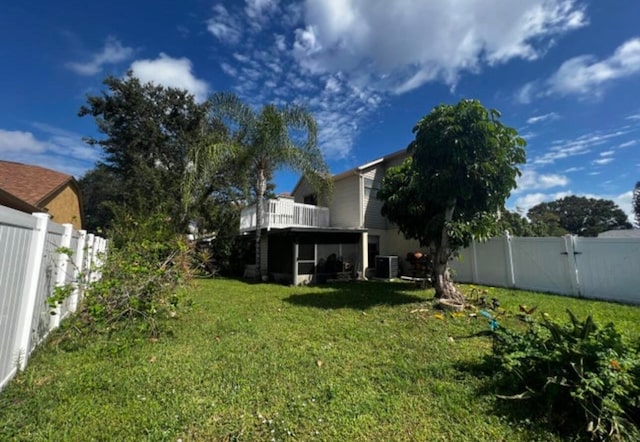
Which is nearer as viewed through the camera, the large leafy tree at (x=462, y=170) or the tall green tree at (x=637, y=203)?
the large leafy tree at (x=462, y=170)

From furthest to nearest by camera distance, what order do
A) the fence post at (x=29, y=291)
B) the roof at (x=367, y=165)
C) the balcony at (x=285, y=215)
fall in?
the roof at (x=367, y=165)
the balcony at (x=285, y=215)
the fence post at (x=29, y=291)

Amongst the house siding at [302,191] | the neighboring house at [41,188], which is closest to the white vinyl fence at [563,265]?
the house siding at [302,191]

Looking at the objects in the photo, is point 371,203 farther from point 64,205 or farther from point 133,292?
point 64,205

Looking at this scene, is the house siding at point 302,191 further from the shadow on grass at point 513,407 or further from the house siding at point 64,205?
the shadow on grass at point 513,407

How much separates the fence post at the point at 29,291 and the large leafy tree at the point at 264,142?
8735 millimetres

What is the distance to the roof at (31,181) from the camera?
9.97 metres

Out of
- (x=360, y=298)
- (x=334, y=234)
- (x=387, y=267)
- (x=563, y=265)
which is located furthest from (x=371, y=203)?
(x=563, y=265)

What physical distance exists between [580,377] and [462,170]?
4982 mm

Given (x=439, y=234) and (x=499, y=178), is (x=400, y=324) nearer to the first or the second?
(x=439, y=234)

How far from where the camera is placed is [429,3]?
6383mm

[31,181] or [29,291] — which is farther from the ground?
[31,181]

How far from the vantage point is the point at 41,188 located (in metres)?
10.9

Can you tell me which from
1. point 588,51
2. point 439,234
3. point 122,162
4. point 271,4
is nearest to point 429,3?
point 271,4

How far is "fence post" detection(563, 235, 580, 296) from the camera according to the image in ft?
27.7
